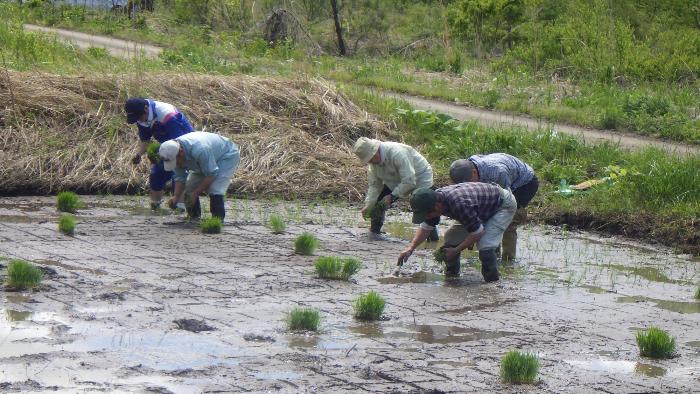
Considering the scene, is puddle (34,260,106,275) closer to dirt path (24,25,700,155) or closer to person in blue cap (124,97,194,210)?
person in blue cap (124,97,194,210)

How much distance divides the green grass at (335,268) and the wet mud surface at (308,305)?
0.12 metres

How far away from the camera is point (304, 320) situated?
8.41 meters

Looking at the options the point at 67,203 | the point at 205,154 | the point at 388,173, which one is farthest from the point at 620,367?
the point at 67,203

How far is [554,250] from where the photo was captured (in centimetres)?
1298

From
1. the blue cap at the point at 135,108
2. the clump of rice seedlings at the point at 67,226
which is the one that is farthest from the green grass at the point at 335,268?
the blue cap at the point at 135,108

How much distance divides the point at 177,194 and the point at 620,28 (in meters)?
16.7

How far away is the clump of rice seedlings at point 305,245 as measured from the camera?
38.2ft

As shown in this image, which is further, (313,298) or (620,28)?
(620,28)

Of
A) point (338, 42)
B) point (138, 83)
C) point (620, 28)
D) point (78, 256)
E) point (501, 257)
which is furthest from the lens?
point (338, 42)

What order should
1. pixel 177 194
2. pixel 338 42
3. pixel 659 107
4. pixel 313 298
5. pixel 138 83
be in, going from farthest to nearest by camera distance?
1. pixel 338 42
2. pixel 659 107
3. pixel 138 83
4. pixel 177 194
5. pixel 313 298

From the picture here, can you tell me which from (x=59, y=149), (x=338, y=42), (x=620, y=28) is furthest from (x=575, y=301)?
(x=338, y=42)

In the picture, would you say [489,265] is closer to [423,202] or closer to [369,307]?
[423,202]

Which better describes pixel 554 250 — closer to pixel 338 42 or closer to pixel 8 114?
pixel 8 114

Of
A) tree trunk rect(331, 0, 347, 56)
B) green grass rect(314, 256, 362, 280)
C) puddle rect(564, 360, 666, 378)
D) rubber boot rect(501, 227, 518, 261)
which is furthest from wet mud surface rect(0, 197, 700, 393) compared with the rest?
tree trunk rect(331, 0, 347, 56)
